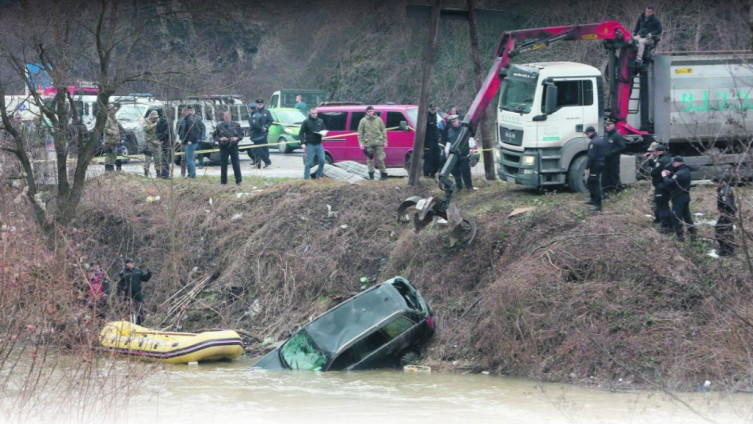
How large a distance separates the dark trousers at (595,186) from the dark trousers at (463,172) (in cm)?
344

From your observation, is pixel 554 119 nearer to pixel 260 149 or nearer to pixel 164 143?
pixel 164 143

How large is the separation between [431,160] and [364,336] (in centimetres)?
648

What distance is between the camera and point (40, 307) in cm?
1034

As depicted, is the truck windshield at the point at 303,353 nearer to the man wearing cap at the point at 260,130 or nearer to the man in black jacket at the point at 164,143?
the man in black jacket at the point at 164,143

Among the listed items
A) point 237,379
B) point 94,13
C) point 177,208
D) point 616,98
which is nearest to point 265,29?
point 94,13

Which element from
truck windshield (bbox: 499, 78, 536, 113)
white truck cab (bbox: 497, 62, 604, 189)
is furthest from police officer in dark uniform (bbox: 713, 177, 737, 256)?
truck windshield (bbox: 499, 78, 536, 113)

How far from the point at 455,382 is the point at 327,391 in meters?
1.92

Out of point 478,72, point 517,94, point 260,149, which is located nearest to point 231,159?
point 260,149

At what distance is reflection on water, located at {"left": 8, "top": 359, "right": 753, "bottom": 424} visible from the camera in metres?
10.9

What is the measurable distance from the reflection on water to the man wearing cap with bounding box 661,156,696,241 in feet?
10.2

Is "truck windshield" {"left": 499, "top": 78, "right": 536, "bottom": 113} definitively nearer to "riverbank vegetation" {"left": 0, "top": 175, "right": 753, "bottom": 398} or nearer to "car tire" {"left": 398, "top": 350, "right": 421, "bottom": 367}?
"riverbank vegetation" {"left": 0, "top": 175, "right": 753, "bottom": 398}

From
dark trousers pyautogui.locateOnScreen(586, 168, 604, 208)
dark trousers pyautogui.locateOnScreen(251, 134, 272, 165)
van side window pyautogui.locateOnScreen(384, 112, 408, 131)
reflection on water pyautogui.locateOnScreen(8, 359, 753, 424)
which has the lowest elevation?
reflection on water pyautogui.locateOnScreen(8, 359, 753, 424)

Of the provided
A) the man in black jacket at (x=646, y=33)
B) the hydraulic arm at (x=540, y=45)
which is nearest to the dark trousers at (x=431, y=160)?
the hydraulic arm at (x=540, y=45)

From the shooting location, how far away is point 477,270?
1559 cm
